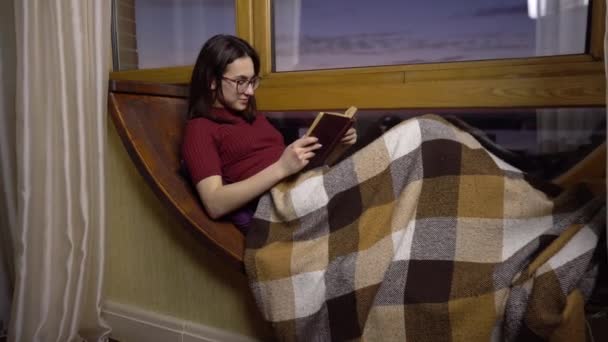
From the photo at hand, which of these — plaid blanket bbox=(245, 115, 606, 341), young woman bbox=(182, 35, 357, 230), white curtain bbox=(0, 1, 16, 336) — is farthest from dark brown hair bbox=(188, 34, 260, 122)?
white curtain bbox=(0, 1, 16, 336)

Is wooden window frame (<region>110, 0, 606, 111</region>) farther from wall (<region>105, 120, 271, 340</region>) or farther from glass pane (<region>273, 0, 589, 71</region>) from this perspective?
wall (<region>105, 120, 271, 340</region>)

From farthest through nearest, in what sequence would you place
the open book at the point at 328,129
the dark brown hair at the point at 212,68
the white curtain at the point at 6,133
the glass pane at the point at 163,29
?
the glass pane at the point at 163,29 < the white curtain at the point at 6,133 < the dark brown hair at the point at 212,68 < the open book at the point at 328,129

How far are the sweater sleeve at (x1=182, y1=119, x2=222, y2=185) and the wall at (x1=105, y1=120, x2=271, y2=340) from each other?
223 millimetres

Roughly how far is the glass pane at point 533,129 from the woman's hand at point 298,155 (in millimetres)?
445

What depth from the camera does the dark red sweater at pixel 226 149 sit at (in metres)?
1.07

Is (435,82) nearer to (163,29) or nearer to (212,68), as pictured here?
(212,68)

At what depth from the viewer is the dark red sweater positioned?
1067 millimetres

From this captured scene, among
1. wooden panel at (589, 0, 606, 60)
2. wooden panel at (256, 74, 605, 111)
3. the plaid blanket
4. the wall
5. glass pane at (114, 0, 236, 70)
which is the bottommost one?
the wall

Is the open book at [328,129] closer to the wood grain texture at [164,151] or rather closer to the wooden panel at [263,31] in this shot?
the wood grain texture at [164,151]

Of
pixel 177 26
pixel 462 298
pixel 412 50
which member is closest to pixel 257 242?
pixel 462 298

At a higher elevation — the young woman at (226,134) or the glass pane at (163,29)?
the glass pane at (163,29)

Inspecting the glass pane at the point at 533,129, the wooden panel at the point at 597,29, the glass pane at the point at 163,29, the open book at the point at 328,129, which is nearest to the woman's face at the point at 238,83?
the open book at the point at 328,129

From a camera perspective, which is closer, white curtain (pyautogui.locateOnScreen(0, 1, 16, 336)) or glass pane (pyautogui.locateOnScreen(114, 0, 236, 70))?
white curtain (pyautogui.locateOnScreen(0, 1, 16, 336))

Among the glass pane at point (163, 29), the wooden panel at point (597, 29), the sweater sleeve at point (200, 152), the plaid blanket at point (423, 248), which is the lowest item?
the plaid blanket at point (423, 248)
